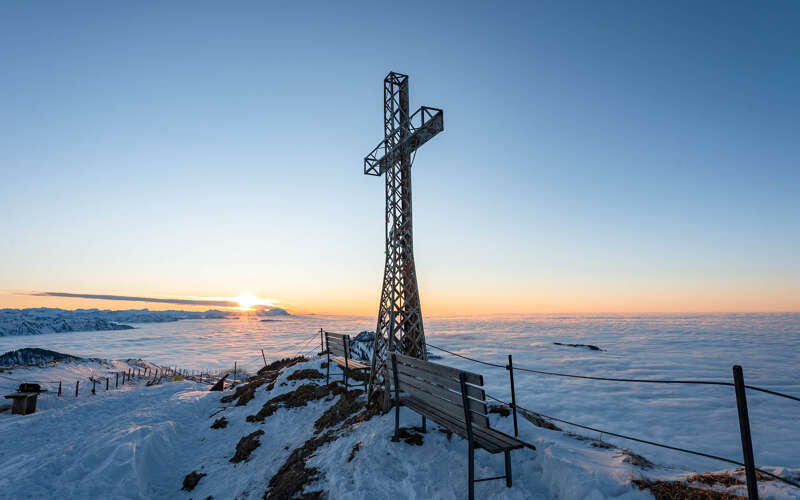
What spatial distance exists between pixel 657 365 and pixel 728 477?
36.0 m

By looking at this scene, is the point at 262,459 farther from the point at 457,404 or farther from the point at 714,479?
the point at 714,479

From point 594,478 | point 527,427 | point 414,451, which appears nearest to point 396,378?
point 414,451

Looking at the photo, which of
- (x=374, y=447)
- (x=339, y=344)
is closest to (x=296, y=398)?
(x=339, y=344)

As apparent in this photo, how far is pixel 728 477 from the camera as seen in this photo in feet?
14.2

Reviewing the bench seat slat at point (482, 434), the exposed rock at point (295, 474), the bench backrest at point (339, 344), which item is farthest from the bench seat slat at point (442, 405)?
the bench backrest at point (339, 344)

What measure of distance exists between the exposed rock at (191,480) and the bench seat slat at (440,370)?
5.66 meters

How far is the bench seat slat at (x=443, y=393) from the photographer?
15.0ft

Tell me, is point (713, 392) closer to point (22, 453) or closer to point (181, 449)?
point (181, 449)

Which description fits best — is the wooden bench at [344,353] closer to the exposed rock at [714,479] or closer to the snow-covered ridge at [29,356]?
the exposed rock at [714,479]

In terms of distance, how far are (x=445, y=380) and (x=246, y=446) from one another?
705 cm

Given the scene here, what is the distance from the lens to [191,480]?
807 centimetres

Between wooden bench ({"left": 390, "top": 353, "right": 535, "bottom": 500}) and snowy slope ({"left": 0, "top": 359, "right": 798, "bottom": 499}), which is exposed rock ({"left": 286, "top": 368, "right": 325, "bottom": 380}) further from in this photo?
wooden bench ({"left": 390, "top": 353, "right": 535, "bottom": 500})

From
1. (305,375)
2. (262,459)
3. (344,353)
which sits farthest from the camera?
(305,375)

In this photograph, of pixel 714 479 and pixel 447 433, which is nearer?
pixel 714 479
